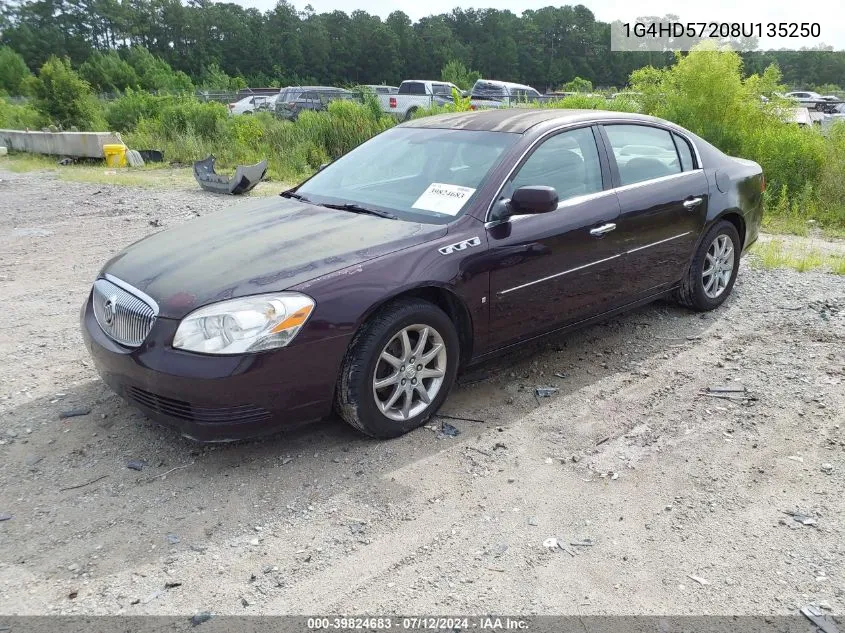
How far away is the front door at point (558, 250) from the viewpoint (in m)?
3.91

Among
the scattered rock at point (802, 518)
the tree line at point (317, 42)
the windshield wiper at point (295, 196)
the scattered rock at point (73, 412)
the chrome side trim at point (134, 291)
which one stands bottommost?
the scattered rock at point (802, 518)

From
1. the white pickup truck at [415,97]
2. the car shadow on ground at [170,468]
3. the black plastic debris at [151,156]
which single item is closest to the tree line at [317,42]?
the white pickup truck at [415,97]

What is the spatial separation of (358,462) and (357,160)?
7.41 feet

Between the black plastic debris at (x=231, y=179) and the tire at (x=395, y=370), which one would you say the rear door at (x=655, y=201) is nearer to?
the tire at (x=395, y=370)

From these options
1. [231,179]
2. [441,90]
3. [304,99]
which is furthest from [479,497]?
[441,90]

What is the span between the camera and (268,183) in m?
13.3

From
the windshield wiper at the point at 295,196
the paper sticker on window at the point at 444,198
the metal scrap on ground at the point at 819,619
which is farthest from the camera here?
the windshield wiper at the point at 295,196

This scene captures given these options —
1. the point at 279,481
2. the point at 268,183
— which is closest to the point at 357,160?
the point at 279,481

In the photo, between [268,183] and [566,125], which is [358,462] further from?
[268,183]

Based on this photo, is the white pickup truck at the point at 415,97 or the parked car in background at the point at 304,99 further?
the white pickup truck at the point at 415,97

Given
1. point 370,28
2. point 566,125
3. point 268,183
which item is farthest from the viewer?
point 370,28

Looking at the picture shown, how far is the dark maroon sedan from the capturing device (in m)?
3.13

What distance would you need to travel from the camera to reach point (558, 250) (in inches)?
162

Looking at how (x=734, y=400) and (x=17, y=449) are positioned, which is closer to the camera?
(x=17, y=449)
